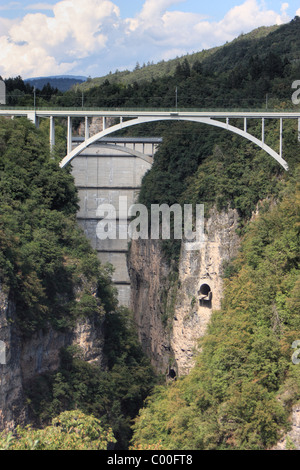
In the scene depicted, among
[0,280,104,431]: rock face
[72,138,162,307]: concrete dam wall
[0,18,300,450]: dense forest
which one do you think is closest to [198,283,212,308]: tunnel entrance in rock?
[0,18,300,450]: dense forest

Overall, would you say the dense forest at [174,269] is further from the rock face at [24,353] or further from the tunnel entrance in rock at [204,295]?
the tunnel entrance in rock at [204,295]

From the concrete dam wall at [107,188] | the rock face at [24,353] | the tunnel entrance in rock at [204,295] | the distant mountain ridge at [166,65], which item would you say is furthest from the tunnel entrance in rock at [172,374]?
the distant mountain ridge at [166,65]

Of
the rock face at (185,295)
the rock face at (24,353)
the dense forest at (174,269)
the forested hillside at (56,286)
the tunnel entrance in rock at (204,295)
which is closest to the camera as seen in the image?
the dense forest at (174,269)

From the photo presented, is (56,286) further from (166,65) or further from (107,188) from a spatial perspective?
(166,65)

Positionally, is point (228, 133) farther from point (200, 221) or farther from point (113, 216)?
point (113, 216)

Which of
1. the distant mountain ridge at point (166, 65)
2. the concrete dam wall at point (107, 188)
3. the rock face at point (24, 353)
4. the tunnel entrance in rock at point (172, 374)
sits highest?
the distant mountain ridge at point (166, 65)

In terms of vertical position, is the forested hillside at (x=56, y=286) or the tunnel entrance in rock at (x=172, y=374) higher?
the forested hillside at (x=56, y=286)

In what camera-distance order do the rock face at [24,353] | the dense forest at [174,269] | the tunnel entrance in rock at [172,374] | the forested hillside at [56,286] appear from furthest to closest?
the tunnel entrance in rock at [172,374] → the forested hillside at [56,286] → the rock face at [24,353] → the dense forest at [174,269]
